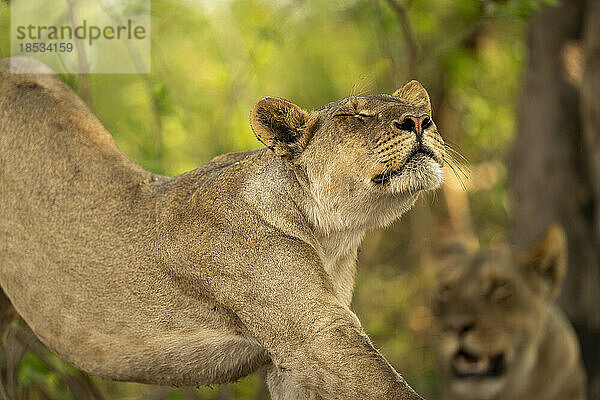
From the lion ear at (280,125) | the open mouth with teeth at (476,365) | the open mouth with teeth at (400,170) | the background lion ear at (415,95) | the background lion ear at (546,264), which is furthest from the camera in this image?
the background lion ear at (546,264)

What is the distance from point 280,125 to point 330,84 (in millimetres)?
8522

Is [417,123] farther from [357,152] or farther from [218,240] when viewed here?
[218,240]

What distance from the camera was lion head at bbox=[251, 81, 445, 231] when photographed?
8.68ft

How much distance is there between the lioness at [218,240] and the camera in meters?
2.64

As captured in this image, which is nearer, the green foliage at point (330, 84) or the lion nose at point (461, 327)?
the lion nose at point (461, 327)

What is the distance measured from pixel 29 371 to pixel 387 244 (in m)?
7.31

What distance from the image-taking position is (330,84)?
11242mm

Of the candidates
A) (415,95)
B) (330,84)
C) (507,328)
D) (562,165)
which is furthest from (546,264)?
(330,84)

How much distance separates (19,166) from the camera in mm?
3279

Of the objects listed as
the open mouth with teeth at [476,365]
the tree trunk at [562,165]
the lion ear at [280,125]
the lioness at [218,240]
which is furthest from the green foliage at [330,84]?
the open mouth with teeth at [476,365]

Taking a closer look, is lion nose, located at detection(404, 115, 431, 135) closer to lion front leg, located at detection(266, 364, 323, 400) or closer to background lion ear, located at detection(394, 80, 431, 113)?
background lion ear, located at detection(394, 80, 431, 113)

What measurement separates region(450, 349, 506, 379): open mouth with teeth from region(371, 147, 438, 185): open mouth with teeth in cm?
231

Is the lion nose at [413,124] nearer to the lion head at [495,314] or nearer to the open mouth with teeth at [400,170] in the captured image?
the open mouth with teeth at [400,170]

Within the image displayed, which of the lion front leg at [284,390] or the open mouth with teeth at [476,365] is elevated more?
the lion front leg at [284,390]
